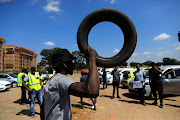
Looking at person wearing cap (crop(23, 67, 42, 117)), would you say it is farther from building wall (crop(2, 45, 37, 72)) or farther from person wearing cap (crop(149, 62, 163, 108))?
building wall (crop(2, 45, 37, 72))

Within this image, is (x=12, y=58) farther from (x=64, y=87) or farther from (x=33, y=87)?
(x=64, y=87)

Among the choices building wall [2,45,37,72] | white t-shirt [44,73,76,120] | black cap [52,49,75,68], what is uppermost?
building wall [2,45,37,72]

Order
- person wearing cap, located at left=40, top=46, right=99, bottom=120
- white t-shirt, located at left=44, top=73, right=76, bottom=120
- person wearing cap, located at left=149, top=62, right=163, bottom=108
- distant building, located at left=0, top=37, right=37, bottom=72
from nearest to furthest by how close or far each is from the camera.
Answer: person wearing cap, located at left=40, top=46, right=99, bottom=120 < white t-shirt, located at left=44, top=73, right=76, bottom=120 < person wearing cap, located at left=149, top=62, right=163, bottom=108 < distant building, located at left=0, top=37, right=37, bottom=72

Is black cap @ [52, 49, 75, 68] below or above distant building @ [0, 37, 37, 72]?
below

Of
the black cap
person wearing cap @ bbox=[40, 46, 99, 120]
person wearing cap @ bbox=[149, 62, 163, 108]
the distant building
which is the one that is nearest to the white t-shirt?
person wearing cap @ bbox=[40, 46, 99, 120]

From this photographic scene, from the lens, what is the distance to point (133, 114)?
5.21 metres

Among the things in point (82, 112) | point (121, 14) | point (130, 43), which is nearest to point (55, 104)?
point (130, 43)

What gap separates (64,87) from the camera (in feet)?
4.40

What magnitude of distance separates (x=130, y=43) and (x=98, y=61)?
671 millimetres

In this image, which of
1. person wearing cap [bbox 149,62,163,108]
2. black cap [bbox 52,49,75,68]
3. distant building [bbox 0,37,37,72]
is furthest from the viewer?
distant building [bbox 0,37,37,72]

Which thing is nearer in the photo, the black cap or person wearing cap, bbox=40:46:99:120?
person wearing cap, bbox=40:46:99:120

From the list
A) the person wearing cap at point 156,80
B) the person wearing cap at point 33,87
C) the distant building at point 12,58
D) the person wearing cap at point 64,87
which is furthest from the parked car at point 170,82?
the distant building at point 12,58

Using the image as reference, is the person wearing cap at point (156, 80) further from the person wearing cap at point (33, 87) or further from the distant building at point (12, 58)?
the distant building at point (12, 58)

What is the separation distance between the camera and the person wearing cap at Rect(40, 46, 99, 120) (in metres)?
1.24
